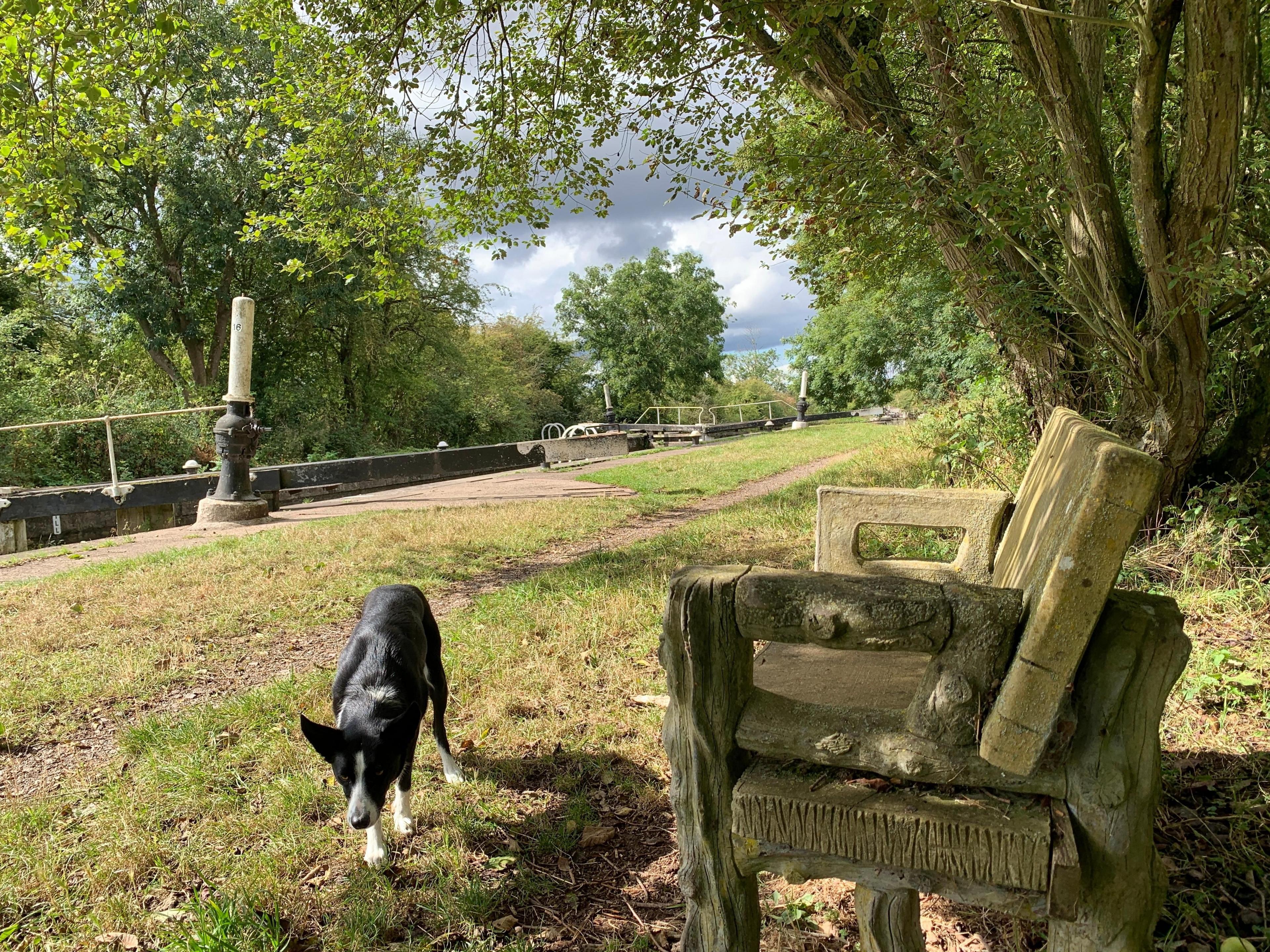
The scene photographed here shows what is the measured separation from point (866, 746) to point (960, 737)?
0.18 meters

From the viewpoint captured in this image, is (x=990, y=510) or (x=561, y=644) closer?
(x=990, y=510)

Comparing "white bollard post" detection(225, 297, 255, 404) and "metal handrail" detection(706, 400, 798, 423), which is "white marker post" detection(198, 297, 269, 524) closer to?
"white bollard post" detection(225, 297, 255, 404)

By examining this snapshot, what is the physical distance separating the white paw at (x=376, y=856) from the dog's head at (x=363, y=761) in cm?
10

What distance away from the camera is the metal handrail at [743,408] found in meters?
34.2

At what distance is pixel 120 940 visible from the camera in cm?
215

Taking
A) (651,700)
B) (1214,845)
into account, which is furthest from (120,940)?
(1214,845)

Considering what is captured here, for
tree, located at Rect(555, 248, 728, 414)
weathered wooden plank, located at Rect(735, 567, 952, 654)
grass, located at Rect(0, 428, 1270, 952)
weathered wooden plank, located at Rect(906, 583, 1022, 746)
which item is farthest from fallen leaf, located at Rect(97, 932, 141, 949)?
tree, located at Rect(555, 248, 728, 414)

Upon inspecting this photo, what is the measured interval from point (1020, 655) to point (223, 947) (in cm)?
223

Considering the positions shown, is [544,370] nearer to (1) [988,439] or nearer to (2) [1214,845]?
(1) [988,439]

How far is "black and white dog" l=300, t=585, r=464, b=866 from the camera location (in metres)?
2.40

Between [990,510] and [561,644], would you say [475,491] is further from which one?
[990,510]

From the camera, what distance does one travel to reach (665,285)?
1718 inches

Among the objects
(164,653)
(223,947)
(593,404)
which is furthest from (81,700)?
(593,404)

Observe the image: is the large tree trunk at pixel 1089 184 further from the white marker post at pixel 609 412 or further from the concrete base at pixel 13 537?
the white marker post at pixel 609 412
